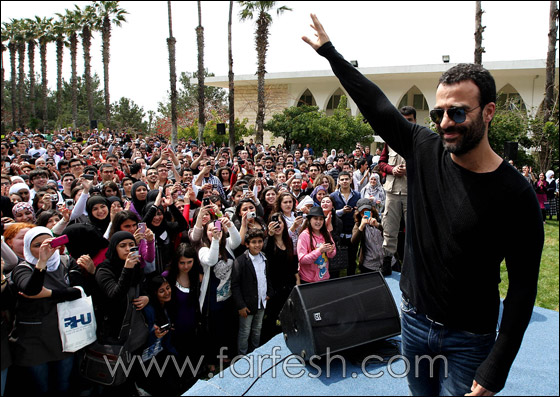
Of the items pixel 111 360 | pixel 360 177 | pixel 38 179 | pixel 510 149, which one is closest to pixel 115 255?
pixel 111 360

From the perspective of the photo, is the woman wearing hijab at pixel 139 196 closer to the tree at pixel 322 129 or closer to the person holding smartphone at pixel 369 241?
the person holding smartphone at pixel 369 241

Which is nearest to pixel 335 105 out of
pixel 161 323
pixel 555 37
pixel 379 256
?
pixel 555 37

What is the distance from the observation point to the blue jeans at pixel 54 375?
3.09 metres

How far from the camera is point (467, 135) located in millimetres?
1502

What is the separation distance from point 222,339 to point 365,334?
177cm

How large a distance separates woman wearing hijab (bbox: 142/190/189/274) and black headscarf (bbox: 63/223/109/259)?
661mm

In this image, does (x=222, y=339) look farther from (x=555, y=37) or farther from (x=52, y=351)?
(x=555, y=37)


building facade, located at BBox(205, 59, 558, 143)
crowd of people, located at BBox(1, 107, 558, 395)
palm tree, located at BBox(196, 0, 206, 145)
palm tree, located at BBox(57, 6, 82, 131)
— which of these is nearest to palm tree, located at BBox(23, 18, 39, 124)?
palm tree, located at BBox(57, 6, 82, 131)

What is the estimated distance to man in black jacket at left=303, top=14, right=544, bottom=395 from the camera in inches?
58.4

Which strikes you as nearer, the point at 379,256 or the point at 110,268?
the point at 110,268

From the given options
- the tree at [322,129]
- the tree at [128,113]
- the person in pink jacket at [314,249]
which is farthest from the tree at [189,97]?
the person in pink jacket at [314,249]

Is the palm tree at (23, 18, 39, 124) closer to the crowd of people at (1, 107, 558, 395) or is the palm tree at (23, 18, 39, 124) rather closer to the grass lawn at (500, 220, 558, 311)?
the crowd of people at (1, 107, 558, 395)

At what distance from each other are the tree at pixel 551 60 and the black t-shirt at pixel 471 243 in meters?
17.9

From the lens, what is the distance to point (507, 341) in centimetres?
149
